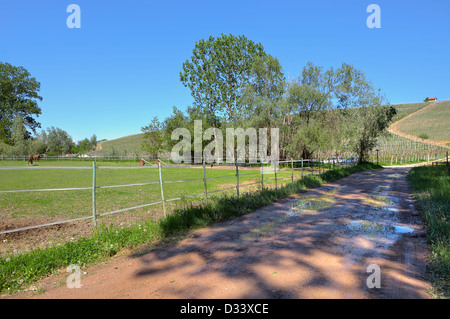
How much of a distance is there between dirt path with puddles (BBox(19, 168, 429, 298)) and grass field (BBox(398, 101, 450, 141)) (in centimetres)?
6934

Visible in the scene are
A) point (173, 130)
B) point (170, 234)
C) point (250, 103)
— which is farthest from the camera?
point (173, 130)

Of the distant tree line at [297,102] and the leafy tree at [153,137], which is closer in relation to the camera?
the distant tree line at [297,102]

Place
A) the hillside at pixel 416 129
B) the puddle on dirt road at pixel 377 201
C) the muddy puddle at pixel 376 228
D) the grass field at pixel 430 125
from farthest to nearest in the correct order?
1. the grass field at pixel 430 125
2. the hillside at pixel 416 129
3. the puddle on dirt road at pixel 377 201
4. the muddy puddle at pixel 376 228

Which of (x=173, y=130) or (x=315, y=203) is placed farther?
(x=173, y=130)

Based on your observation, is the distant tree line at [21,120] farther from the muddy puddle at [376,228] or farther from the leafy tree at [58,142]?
the muddy puddle at [376,228]

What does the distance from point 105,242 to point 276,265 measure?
307 centimetres

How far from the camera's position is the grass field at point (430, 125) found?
193ft

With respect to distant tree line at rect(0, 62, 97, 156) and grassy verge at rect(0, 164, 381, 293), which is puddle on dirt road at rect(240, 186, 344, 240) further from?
distant tree line at rect(0, 62, 97, 156)

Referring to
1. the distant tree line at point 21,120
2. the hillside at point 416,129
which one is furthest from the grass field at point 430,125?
the distant tree line at point 21,120

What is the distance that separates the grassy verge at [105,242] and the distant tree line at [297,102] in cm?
1831

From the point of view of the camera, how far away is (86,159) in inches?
2023
